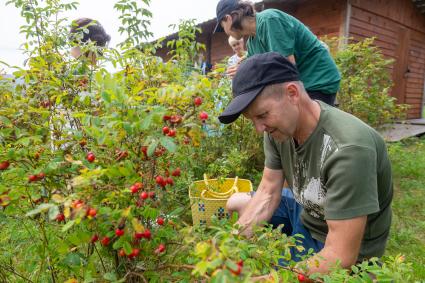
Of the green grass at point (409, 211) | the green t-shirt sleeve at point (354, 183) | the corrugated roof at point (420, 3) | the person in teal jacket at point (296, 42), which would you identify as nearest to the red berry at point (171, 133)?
the green t-shirt sleeve at point (354, 183)

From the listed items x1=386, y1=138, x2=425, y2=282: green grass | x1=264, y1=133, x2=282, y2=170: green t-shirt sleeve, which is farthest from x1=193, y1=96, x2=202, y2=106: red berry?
x1=386, y1=138, x2=425, y2=282: green grass

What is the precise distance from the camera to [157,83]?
1725mm

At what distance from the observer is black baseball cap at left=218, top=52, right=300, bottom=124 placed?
146 cm

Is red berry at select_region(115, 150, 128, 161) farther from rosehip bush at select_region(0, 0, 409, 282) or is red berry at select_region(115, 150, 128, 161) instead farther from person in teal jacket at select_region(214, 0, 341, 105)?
person in teal jacket at select_region(214, 0, 341, 105)

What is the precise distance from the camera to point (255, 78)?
57.9 inches

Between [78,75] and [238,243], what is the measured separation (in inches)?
46.1

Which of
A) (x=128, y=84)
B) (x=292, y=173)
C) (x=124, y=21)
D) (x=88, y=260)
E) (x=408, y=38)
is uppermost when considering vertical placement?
(x=408, y=38)

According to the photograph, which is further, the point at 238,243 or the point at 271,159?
the point at 271,159

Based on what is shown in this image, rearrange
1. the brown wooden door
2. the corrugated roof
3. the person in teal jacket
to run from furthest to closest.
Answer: the brown wooden door → the corrugated roof → the person in teal jacket

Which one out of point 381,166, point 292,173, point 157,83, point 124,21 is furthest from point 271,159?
point 124,21

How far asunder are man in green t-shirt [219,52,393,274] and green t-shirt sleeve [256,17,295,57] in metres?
0.98

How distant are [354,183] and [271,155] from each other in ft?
2.37

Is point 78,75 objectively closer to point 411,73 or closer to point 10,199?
point 10,199

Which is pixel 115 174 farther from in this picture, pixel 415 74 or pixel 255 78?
pixel 415 74
